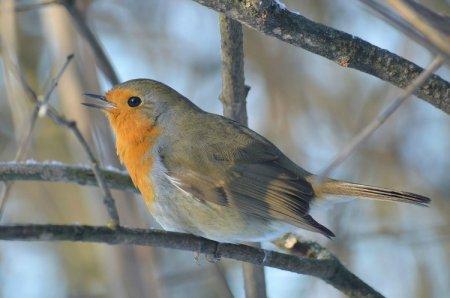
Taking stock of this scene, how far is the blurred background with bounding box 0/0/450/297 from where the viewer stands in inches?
203

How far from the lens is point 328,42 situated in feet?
7.65

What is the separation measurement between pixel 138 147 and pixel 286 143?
2.27 metres

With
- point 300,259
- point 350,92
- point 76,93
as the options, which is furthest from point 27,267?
point 300,259

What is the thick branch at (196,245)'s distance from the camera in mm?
1815

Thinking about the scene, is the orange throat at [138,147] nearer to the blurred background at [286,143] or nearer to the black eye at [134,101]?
the black eye at [134,101]

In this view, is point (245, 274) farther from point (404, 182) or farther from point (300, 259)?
point (404, 182)

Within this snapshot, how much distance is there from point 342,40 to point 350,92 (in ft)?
11.1

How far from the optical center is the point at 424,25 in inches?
53.6

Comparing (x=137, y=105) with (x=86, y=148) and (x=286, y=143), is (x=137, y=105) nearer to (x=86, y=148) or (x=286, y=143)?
(x=86, y=148)

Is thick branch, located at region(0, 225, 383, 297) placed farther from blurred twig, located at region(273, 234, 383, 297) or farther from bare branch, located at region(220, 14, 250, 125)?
bare branch, located at region(220, 14, 250, 125)

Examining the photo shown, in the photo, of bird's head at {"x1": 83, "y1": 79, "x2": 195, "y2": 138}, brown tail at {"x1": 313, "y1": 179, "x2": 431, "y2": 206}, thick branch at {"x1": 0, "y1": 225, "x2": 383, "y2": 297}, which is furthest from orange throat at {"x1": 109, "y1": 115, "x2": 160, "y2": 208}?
brown tail at {"x1": 313, "y1": 179, "x2": 431, "y2": 206}

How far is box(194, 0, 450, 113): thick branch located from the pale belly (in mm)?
1094

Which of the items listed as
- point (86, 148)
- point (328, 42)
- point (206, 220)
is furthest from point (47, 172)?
point (328, 42)

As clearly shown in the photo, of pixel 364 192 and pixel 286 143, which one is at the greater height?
pixel 286 143
